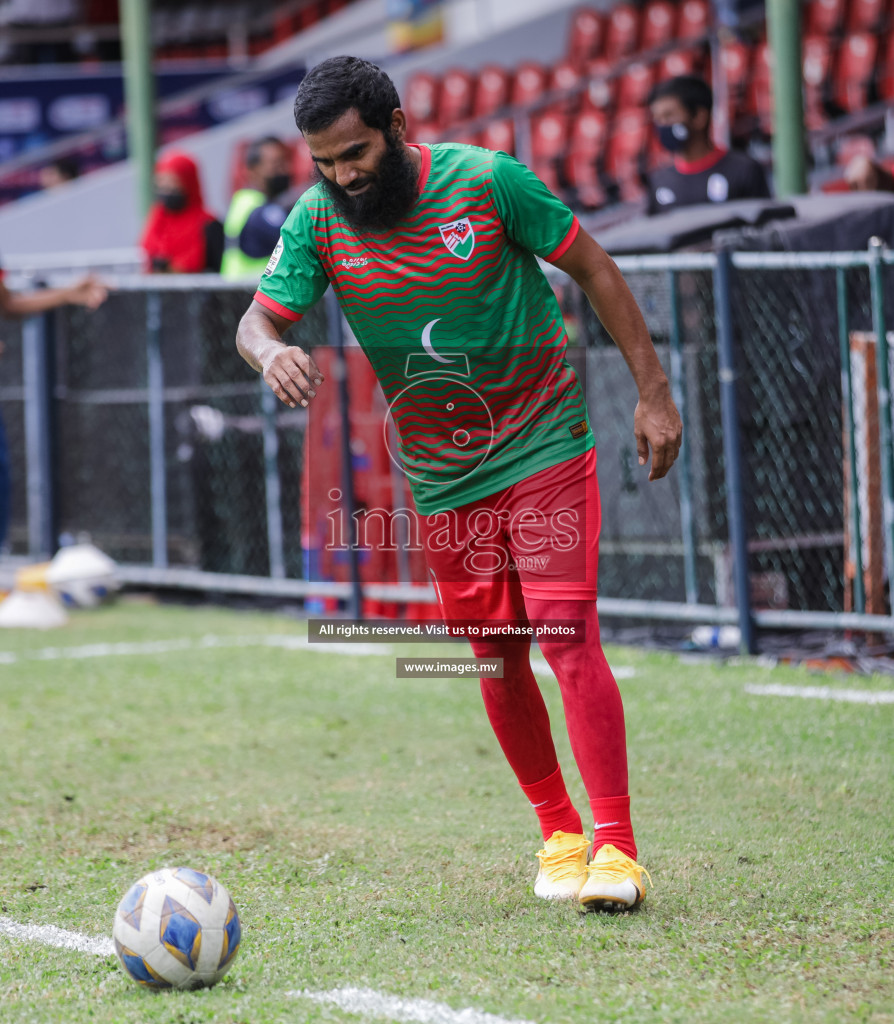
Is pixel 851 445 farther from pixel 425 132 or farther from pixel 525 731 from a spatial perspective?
pixel 425 132

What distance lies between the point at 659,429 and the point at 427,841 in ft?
A: 4.75

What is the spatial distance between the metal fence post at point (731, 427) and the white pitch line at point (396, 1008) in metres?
4.13

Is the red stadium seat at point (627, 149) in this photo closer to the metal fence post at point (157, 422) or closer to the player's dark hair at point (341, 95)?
the metal fence post at point (157, 422)

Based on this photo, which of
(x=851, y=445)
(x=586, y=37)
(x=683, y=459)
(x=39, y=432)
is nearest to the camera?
(x=851, y=445)

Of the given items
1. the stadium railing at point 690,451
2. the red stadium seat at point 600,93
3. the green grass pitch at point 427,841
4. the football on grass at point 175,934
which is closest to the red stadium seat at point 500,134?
the red stadium seat at point 600,93

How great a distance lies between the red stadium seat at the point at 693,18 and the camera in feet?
56.6

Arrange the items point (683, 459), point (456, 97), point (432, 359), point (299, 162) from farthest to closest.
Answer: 1. point (299, 162)
2. point (456, 97)
3. point (683, 459)
4. point (432, 359)

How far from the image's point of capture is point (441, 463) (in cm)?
379

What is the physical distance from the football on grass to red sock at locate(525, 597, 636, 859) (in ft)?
3.15

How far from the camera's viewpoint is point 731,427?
22.1 ft

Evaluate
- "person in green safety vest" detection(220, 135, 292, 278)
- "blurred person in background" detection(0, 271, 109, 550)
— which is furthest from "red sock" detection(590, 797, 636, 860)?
"person in green safety vest" detection(220, 135, 292, 278)

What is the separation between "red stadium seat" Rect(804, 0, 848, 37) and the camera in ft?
50.4

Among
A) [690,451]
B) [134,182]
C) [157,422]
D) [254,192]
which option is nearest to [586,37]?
[134,182]

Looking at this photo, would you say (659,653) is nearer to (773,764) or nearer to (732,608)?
(732,608)
